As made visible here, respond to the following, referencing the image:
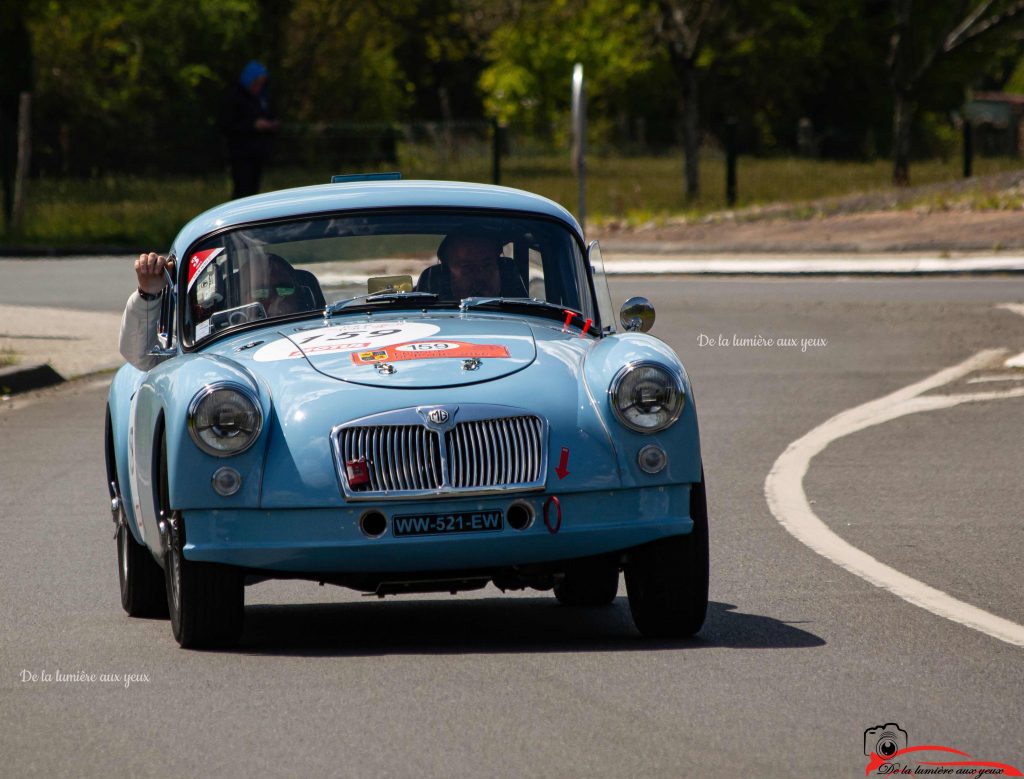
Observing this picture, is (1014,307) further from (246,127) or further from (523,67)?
(523,67)

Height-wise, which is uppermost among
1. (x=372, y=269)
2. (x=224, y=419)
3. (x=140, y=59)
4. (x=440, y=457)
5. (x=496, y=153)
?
(x=140, y=59)

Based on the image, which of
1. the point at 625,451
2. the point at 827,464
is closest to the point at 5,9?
the point at 827,464

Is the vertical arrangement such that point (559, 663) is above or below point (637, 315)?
below

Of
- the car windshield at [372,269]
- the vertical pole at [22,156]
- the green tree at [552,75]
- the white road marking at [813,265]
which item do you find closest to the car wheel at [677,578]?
the car windshield at [372,269]

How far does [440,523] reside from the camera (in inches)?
245

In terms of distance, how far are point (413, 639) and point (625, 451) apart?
103cm

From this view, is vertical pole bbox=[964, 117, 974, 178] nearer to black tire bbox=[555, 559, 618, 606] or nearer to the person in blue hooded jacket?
the person in blue hooded jacket

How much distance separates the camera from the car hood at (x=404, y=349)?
6527 millimetres

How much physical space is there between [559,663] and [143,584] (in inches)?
75.9

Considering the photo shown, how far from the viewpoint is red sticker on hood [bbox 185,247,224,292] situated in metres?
7.72

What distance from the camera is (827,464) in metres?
11.1

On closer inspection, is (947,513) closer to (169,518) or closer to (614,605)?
(614,605)

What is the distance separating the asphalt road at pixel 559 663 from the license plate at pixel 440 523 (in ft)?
1.36

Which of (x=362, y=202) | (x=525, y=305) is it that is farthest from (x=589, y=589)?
(x=362, y=202)
